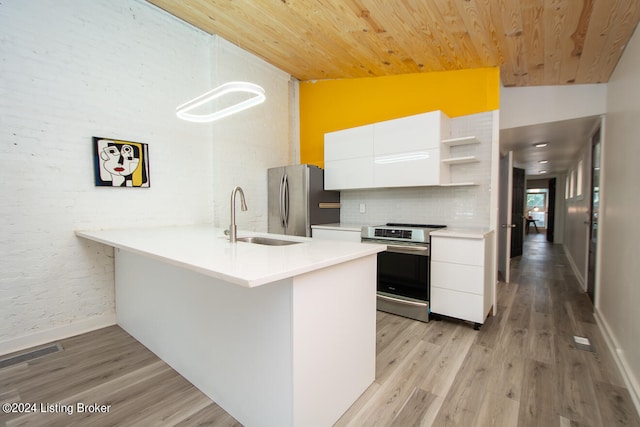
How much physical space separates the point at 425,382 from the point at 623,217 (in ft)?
6.74

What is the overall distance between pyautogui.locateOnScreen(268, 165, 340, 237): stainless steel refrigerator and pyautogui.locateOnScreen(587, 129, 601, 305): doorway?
10.3 feet

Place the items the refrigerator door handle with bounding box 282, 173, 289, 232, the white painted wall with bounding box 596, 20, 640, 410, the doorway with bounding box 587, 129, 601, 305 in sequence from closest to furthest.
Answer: the white painted wall with bounding box 596, 20, 640, 410, the doorway with bounding box 587, 129, 601, 305, the refrigerator door handle with bounding box 282, 173, 289, 232

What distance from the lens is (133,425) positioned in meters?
1.59

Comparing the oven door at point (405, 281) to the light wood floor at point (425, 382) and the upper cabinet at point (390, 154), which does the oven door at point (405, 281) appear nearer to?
the light wood floor at point (425, 382)

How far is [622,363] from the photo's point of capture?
206 centimetres

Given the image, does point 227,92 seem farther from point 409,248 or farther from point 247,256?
point 409,248

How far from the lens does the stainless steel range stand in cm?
291

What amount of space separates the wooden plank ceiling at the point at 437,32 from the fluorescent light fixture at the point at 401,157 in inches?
40.7

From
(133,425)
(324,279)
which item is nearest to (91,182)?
(133,425)

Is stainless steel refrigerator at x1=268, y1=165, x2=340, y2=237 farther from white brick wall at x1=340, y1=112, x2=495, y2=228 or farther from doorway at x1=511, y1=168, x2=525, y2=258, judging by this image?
doorway at x1=511, y1=168, x2=525, y2=258

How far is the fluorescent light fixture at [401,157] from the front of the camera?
10.2 ft

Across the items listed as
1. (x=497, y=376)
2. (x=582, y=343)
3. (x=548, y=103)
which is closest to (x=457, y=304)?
(x=497, y=376)

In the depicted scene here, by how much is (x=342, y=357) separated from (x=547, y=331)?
233 cm

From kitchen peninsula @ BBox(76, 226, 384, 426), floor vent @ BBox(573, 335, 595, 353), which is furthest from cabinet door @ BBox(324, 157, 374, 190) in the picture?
floor vent @ BBox(573, 335, 595, 353)
